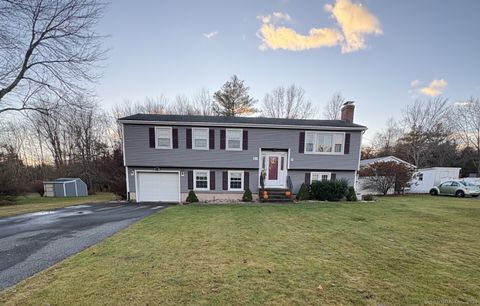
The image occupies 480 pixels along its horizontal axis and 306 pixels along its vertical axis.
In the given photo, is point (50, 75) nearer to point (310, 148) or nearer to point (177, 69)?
point (177, 69)

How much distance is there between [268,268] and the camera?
365 centimetres

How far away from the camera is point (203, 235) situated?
224 inches

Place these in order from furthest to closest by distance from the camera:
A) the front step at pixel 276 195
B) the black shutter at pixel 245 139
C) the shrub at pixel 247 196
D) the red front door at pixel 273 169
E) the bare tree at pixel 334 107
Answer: the bare tree at pixel 334 107 < the red front door at pixel 273 169 < the black shutter at pixel 245 139 < the shrub at pixel 247 196 < the front step at pixel 276 195

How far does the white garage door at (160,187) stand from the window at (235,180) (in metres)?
3.47

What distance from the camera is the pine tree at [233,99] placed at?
24000mm

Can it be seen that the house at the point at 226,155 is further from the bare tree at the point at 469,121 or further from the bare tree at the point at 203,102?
the bare tree at the point at 469,121

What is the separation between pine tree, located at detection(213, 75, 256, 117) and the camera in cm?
2400

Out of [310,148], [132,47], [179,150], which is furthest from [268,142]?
[132,47]

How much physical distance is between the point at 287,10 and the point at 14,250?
48.7ft

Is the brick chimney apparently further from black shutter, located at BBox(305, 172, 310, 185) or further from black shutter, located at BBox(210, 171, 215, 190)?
black shutter, located at BBox(210, 171, 215, 190)

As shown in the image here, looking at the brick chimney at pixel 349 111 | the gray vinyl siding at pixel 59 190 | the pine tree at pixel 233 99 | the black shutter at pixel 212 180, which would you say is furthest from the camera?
the pine tree at pixel 233 99

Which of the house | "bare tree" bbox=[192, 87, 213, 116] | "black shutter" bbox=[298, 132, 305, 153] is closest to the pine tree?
"bare tree" bbox=[192, 87, 213, 116]

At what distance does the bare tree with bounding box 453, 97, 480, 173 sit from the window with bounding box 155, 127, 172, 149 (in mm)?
35352

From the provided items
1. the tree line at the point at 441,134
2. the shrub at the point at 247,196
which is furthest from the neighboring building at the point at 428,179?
the shrub at the point at 247,196
